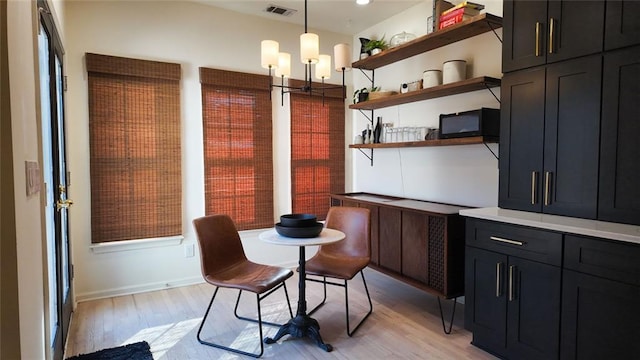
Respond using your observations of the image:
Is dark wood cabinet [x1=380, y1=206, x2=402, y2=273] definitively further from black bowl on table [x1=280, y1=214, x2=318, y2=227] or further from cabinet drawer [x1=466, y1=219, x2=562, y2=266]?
black bowl on table [x1=280, y1=214, x2=318, y2=227]

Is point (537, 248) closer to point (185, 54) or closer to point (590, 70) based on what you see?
point (590, 70)

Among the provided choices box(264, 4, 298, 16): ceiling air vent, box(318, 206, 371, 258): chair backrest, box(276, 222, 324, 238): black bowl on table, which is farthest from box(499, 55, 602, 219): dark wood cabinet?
box(264, 4, 298, 16): ceiling air vent

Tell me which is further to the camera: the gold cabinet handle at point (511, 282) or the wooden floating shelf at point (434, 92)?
the wooden floating shelf at point (434, 92)

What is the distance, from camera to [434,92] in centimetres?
330

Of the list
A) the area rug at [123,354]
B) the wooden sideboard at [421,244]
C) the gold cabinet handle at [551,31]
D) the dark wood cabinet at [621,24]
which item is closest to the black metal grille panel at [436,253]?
the wooden sideboard at [421,244]

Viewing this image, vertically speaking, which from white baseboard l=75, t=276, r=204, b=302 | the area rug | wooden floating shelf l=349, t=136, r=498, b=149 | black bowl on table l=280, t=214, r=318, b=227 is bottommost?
the area rug

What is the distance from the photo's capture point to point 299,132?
14.9ft

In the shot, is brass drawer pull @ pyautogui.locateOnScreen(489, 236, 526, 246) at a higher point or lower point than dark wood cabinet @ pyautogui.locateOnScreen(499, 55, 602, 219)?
lower

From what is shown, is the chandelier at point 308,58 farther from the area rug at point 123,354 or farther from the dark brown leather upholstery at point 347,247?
the area rug at point 123,354

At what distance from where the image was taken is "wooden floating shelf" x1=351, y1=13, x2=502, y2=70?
2844 mm

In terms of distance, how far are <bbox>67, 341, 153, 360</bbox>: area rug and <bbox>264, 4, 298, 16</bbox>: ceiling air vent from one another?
129 inches

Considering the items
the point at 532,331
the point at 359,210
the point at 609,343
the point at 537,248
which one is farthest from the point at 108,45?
the point at 609,343

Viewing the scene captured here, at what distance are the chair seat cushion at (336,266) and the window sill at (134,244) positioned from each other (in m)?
1.56

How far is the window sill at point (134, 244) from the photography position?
138 inches
